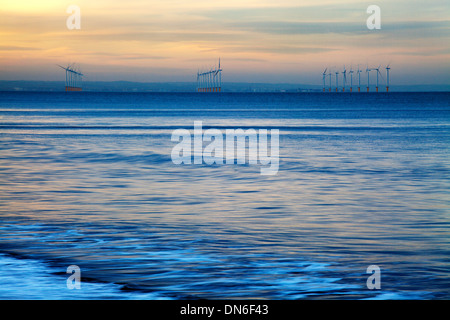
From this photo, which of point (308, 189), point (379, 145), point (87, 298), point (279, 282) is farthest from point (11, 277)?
point (379, 145)

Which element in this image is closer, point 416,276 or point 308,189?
point 416,276

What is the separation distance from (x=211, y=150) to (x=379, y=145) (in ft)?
31.0

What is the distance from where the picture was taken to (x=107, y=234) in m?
10.9

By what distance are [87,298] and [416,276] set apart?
14.3ft

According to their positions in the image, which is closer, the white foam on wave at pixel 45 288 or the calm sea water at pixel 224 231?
the white foam on wave at pixel 45 288

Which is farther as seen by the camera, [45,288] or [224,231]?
[224,231]

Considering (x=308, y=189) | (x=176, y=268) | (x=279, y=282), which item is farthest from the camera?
(x=308, y=189)

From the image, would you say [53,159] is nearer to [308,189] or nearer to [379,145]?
[308,189]

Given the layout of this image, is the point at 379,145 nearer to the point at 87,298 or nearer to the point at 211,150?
the point at 211,150

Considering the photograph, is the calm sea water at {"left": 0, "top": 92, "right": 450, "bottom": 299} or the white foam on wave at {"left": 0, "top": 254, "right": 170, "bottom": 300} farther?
→ the calm sea water at {"left": 0, "top": 92, "right": 450, "bottom": 299}

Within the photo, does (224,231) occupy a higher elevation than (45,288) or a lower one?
higher
